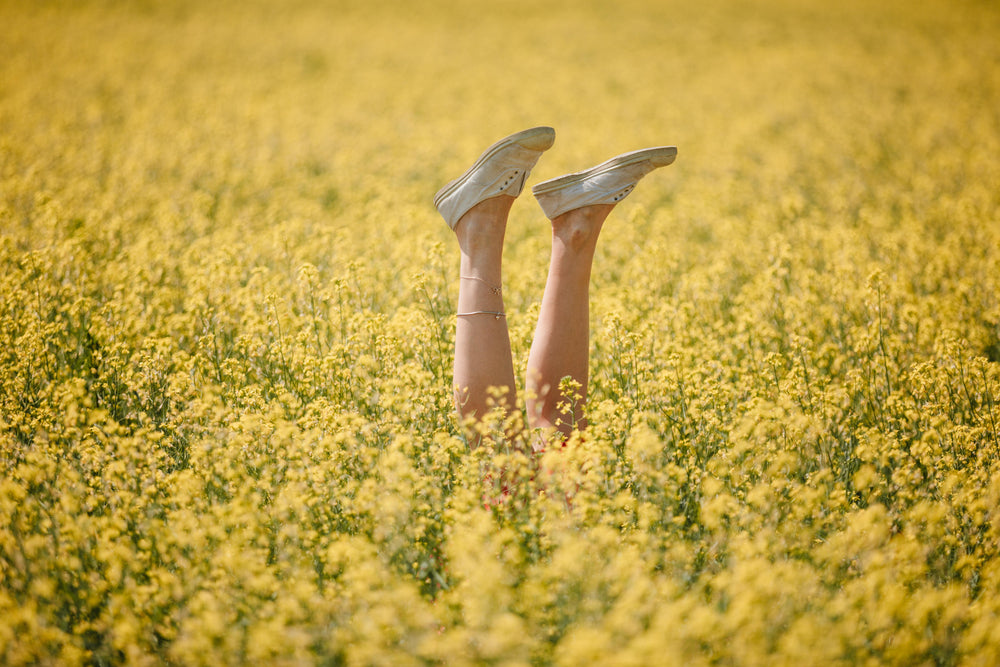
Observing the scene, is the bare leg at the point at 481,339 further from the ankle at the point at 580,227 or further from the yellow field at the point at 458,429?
the ankle at the point at 580,227

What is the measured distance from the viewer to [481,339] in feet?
10.0

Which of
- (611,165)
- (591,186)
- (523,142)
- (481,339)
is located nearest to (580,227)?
(591,186)

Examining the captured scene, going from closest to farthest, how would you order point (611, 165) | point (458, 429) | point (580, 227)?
point (458, 429), point (580, 227), point (611, 165)

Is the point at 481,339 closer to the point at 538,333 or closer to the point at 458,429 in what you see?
the point at 538,333

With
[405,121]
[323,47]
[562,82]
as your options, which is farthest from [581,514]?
[323,47]

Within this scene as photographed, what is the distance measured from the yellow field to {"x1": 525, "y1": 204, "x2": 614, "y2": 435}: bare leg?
0.23 metres

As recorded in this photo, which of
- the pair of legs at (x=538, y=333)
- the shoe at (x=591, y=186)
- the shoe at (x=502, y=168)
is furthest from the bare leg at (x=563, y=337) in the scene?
the shoe at (x=502, y=168)

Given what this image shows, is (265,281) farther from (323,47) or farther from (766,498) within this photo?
(323,47)

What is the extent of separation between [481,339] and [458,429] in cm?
43

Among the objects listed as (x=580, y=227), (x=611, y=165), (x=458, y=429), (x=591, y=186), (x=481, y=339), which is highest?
(x=611, y=165)

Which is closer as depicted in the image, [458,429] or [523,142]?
[458,429]

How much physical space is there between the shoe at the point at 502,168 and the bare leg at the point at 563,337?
0.41 metres

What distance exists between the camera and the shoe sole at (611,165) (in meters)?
3.32

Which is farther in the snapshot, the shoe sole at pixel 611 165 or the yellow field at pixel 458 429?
the shoe sole at pixel 611 165
